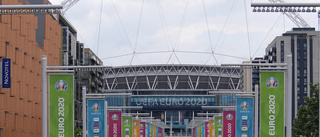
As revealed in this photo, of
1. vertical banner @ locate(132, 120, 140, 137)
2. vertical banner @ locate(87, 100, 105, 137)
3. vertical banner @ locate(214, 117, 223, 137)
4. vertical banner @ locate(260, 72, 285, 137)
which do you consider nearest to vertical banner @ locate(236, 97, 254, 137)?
vertical banner @ locate(260, 72, 285, 137)

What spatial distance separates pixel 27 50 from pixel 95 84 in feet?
376

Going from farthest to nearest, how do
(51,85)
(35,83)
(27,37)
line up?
(35,83) → (27,37) → (51,85)

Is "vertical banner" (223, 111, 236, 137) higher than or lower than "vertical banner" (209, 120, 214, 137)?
higher

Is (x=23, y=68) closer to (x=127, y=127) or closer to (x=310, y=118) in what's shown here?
(x=127, y=127)

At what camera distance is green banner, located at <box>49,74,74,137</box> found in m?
40.2

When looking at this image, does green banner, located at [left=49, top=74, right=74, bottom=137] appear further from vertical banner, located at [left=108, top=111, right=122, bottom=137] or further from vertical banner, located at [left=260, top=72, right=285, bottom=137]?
vertical banner, located at [left=108, top=111, right=122, bottom=137]

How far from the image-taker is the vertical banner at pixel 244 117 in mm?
48688

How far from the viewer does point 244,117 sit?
48.9 m

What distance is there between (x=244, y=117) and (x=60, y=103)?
14.8m

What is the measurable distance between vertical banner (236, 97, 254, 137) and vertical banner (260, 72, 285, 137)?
9.53 meters

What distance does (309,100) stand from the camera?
68375 mm

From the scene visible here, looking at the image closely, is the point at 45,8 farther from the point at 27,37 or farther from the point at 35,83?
the point at 35,83

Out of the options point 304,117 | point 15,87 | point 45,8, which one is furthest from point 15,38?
point 45,8

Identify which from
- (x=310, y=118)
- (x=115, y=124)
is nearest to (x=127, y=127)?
(x=115, y=124)
